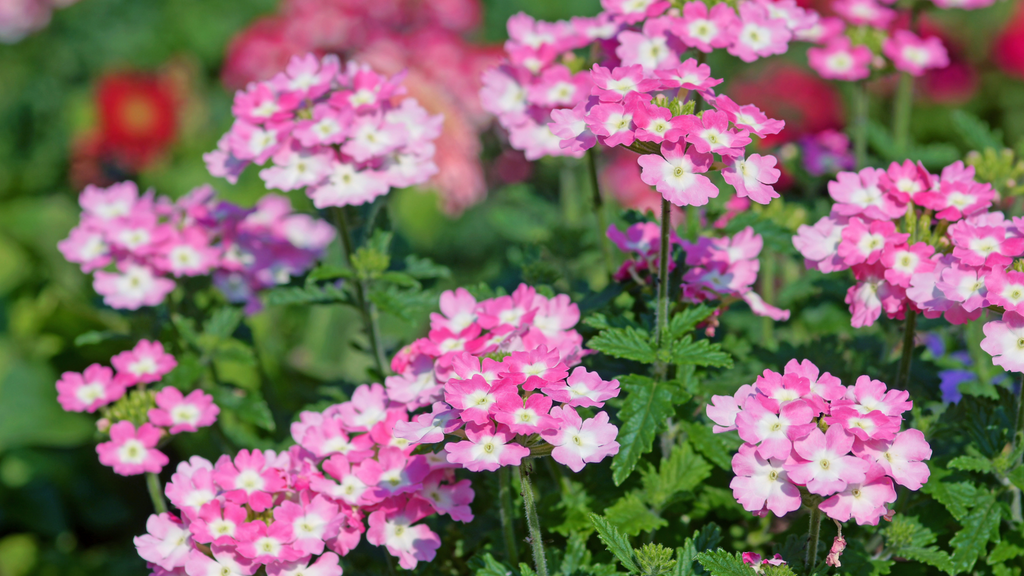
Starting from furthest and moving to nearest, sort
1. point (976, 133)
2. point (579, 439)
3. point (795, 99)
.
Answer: point (795, 99), point (976, 133), point (579, 439)

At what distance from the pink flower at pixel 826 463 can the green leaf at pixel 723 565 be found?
16cm

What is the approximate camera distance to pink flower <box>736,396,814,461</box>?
1195 millimetres

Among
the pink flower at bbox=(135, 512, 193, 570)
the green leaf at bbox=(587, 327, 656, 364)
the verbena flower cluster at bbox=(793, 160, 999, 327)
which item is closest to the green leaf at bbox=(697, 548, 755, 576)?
the green leaf at bbox=(587, 327, 656, 364)

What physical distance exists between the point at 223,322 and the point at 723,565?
49.0 inches

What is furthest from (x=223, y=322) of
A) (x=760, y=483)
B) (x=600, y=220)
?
(x=760, y=483)

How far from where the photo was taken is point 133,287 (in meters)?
2.07

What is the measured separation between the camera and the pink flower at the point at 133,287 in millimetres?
2033

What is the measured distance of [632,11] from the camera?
5.94ft

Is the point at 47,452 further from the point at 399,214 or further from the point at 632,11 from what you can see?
the point at 632,11

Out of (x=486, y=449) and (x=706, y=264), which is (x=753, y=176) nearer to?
(x=706, y=264)

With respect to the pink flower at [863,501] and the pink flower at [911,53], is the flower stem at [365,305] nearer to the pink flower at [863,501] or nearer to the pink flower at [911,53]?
the pink flower at [863,501]

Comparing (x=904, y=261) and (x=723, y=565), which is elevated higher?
(x=904, y=261)

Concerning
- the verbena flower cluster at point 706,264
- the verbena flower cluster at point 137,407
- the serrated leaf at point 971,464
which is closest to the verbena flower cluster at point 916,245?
the verbena flower cluster at point 706,264

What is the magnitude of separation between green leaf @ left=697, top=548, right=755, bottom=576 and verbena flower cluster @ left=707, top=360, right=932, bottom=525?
93 mm
